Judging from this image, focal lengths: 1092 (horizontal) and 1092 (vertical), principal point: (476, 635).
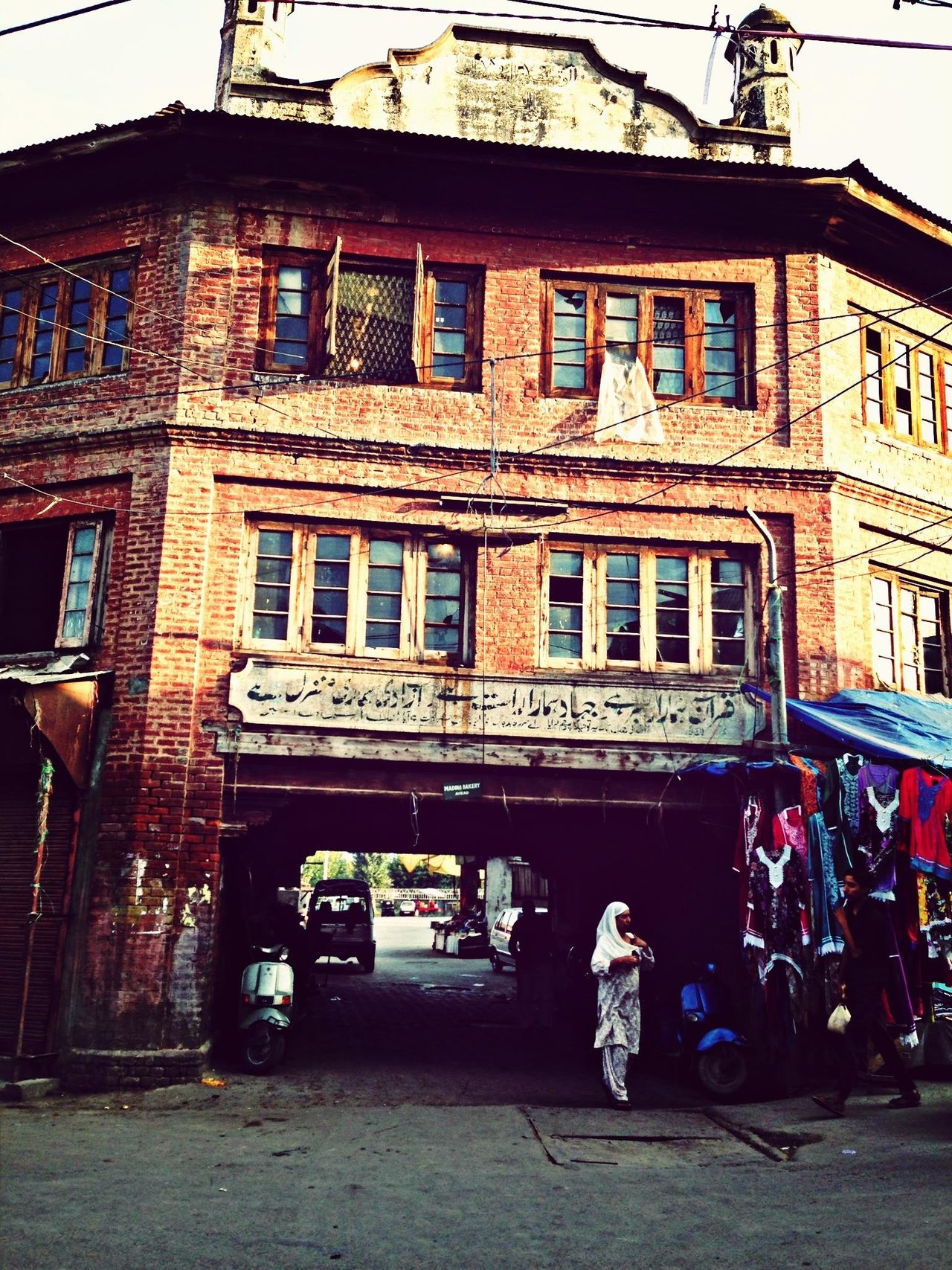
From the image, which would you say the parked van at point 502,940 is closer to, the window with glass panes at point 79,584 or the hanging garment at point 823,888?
the hanging garment at point 823,888

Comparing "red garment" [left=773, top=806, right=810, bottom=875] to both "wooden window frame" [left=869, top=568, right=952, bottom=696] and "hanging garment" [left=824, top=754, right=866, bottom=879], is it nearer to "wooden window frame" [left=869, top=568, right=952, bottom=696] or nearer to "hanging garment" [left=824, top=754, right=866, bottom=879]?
"hanging garment" [left=824, top=754, right=866, bottom=879]

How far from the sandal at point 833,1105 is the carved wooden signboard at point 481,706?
391 centimetres

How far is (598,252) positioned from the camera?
13.3 meters

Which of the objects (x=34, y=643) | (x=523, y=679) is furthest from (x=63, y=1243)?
(x=34, y=643)

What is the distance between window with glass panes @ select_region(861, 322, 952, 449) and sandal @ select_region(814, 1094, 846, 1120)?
8.19 metres

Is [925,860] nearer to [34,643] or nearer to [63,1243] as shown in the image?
[63,1243]

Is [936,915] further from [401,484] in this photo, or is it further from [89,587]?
[89,587]

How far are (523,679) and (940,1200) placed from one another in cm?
665

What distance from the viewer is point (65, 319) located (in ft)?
43.8

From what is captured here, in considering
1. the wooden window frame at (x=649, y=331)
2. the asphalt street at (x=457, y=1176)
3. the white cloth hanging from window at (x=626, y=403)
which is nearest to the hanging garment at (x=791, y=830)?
the asphalt street at (x=457, y=1176)

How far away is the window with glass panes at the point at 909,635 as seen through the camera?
13414mm

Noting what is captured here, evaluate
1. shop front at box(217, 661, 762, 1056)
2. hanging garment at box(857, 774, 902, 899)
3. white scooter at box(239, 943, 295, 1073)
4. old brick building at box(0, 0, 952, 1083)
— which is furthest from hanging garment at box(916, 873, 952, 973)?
white scooter at box(239, 943, 295, 1073)

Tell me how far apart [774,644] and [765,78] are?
7.98 m

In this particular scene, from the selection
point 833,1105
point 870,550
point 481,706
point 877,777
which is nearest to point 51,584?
point 481,706
